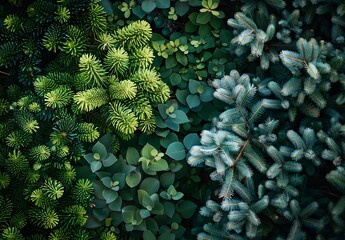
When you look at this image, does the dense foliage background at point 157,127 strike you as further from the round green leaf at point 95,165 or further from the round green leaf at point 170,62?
the round green leaf at point 170,62

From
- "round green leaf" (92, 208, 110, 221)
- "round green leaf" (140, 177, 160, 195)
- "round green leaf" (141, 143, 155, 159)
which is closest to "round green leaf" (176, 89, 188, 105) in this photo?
"round green leaf" (141, 143, 155, 159)

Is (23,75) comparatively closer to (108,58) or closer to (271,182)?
(108,58)

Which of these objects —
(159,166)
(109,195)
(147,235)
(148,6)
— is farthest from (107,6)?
(147,235)

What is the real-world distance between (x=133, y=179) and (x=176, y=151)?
0.26 m

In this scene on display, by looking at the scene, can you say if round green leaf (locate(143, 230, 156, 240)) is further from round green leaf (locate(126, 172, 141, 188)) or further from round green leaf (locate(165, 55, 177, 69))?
round green leaf (locate(165, 55, 177, 69))

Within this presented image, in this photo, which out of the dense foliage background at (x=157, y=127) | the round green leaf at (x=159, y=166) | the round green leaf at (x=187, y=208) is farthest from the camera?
the round green leaf at (x=187, y=208)

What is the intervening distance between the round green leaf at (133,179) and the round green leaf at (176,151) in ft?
0.62

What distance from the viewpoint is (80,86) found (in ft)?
6.23

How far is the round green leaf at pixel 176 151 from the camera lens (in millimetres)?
2111

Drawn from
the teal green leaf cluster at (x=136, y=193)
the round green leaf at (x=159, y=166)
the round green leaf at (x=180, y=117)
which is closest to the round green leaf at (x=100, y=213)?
the teal green leaf cluster at (x=136, y=193)

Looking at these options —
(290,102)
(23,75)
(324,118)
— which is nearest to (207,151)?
(290,102)

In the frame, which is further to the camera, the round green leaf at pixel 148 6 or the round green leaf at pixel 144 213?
the round green leaf at pixel 148 6

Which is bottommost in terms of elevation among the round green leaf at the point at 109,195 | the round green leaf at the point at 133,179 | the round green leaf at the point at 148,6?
the round green leaf at the point at 109,195

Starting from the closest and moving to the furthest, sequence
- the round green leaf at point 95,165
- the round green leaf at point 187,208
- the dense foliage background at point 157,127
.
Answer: the dense foliage background at point 157,127
the round green leaf at point 95,165
the round green leaf at point 187,208
